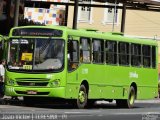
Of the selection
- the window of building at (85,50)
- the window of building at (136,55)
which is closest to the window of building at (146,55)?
the window of building at (136,55)

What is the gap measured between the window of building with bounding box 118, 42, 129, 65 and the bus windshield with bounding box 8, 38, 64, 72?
434 centimetres

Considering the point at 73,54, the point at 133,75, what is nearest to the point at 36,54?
the point at 73,54

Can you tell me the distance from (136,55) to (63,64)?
230 inches

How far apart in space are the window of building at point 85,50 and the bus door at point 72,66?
14.2 inches

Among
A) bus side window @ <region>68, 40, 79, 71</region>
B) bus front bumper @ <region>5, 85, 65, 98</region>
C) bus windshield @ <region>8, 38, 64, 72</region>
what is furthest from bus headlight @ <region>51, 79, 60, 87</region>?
bus side window @ <region>68, 40, 79, 71</region>

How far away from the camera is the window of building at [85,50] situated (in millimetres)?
26031

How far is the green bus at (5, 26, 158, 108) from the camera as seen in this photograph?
2500 cm

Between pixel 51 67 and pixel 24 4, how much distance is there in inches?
1048

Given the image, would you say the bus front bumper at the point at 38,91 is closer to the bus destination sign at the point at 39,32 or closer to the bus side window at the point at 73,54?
the bus side window at the point at 73,54

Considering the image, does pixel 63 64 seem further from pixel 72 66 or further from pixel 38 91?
pixel 38 91

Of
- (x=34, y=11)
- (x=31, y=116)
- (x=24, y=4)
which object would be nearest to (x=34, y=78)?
(x=31, y=116)

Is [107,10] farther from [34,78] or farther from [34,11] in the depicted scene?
[34,78]

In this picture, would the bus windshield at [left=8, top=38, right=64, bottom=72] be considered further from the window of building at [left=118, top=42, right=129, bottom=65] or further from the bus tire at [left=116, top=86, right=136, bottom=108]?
the bus tire at [left=116, top=86, right=136, bottom=108]

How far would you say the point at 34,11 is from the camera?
5462 cm
